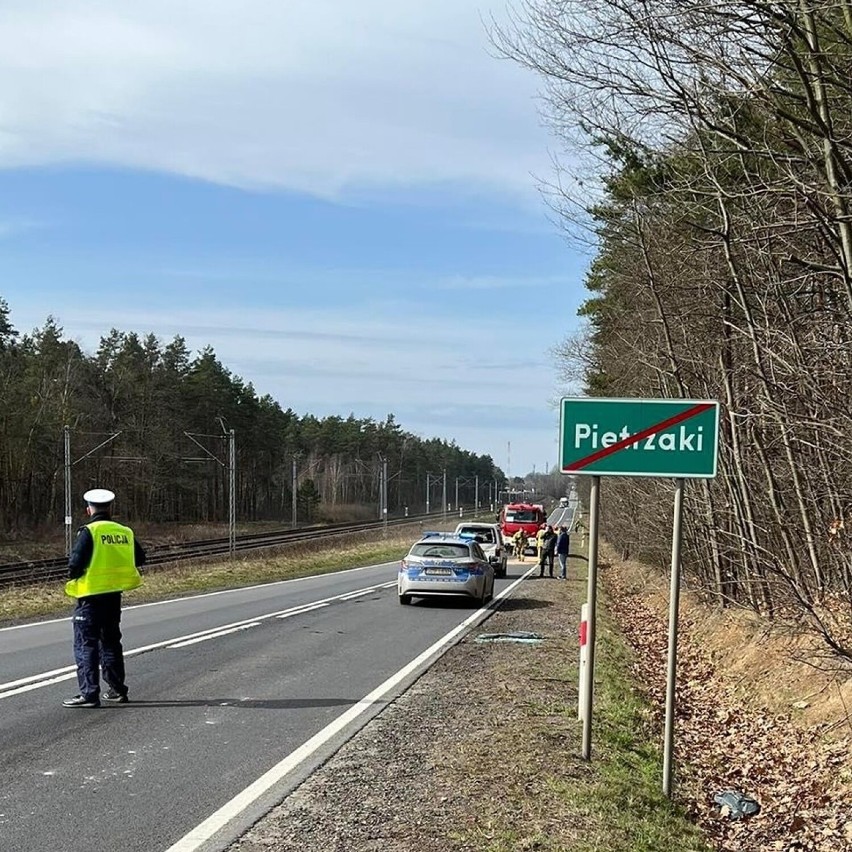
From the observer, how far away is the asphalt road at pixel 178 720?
5.79m

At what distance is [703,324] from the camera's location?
16.5m

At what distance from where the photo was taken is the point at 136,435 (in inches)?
2778

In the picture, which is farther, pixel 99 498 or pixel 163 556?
pixel 163 556

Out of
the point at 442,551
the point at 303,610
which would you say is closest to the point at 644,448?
the point at 303,610

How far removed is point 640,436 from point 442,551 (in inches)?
544

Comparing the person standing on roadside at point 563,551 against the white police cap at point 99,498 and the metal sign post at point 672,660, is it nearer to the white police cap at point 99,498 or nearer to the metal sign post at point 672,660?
the white police cap at point 99,498

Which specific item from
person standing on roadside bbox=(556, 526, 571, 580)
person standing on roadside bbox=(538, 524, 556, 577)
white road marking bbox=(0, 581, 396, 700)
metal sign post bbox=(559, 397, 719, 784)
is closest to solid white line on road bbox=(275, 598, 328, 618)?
white road marking bbox=(0, 581, 396, 700)

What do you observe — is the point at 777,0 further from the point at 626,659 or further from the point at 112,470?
the point at 112,470

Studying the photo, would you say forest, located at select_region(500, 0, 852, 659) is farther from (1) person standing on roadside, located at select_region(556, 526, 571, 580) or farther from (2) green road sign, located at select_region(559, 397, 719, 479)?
(1) person standing on roadside, located at select_region(556, 526, 571, 580)

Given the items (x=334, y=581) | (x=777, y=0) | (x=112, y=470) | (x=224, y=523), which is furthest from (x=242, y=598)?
(x=224, y=523)

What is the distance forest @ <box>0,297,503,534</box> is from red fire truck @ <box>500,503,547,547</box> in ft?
55.9

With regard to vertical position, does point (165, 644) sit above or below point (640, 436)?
below

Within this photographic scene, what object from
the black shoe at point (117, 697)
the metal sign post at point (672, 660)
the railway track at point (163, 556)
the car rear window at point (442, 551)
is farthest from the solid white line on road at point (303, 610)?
the railway track at point (163, 556)

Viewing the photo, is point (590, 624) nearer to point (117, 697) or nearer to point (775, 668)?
point (117, 697)
